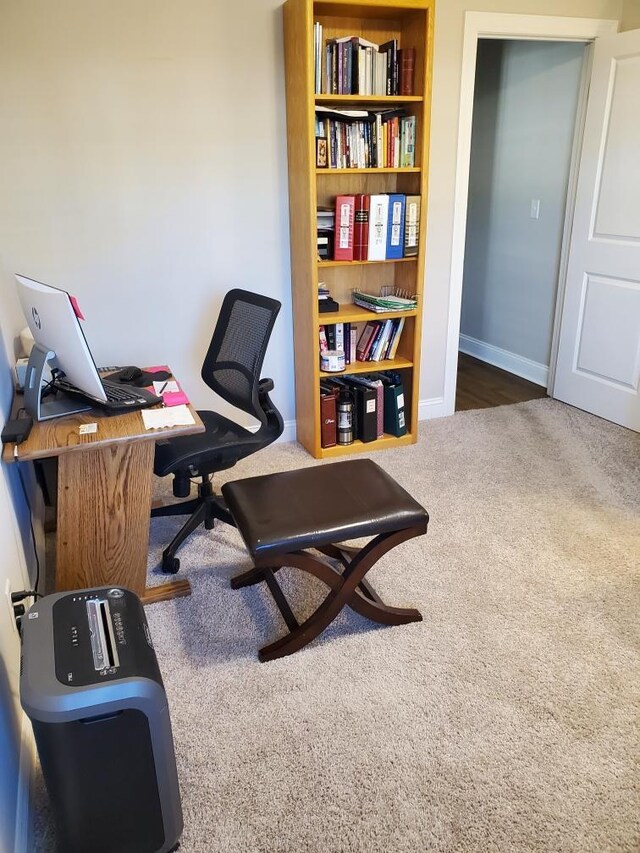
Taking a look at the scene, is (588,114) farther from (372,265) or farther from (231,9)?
(231,9)

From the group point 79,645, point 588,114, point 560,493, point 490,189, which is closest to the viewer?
point 79,645

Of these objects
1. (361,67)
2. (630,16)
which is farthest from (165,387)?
(630,16)

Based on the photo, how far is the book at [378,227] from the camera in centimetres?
302

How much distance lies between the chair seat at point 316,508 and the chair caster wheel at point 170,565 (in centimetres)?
48

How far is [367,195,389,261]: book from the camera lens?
3.02 meters

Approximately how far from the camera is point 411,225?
3111 mm

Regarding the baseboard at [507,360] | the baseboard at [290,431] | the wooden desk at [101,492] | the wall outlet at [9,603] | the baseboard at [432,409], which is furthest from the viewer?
the baseboard at [507,360]

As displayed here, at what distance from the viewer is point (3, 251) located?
2.73 metres

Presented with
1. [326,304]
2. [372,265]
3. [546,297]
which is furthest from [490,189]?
[326,304]

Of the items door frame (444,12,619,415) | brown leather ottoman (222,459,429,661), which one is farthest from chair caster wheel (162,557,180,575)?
door frame (444,12,619,415)

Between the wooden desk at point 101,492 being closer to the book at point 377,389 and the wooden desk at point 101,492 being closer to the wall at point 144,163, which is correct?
the wall at point 144,163

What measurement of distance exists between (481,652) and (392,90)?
99.4 inches

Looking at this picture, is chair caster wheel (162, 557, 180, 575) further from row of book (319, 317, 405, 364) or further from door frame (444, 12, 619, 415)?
door frame (444, 12, 619, 415)

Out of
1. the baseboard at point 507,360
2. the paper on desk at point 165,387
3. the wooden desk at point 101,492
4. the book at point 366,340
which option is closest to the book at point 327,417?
the book at point 366,340
